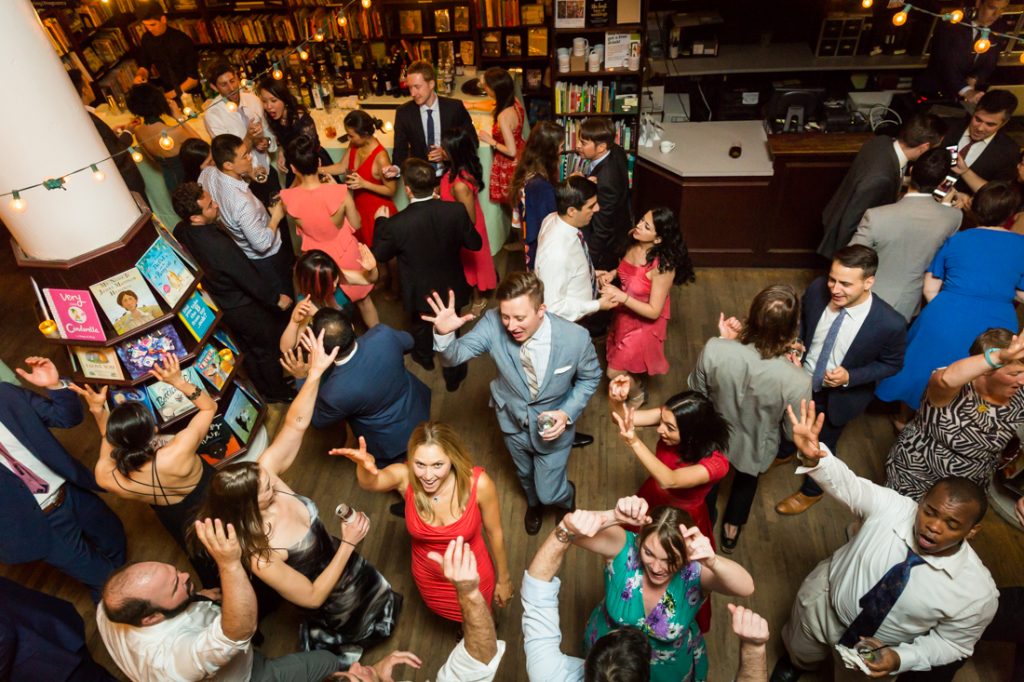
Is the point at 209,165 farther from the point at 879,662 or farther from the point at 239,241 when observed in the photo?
the point at 879,662

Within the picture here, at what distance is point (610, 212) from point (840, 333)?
1839 mm

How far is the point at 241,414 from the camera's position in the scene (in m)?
3.90

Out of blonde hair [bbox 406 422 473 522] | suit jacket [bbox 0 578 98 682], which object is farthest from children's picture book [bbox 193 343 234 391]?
blonde hair [bbox 406 422 473 522]

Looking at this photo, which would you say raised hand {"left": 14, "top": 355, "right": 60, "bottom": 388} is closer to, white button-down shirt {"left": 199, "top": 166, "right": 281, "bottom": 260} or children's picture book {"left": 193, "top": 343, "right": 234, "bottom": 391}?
children's picture book {"left": 193, "top": 343, "right": 234, "bottom": 391}

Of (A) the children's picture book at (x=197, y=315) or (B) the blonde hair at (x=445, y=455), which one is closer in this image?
(B) the blonde hair at (x=445, y=455)

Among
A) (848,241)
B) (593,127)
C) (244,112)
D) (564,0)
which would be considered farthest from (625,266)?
(244,112)

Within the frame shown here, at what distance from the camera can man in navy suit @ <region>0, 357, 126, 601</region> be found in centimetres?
292

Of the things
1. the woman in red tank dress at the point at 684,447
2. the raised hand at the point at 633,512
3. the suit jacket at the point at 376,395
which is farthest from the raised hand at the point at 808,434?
the suit jacket at the point at 376,395

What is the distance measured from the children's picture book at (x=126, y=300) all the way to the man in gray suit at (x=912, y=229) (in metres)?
3.94

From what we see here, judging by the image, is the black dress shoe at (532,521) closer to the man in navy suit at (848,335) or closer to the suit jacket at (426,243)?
the suit jacket at (426,243)

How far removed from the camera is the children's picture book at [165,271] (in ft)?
10.9

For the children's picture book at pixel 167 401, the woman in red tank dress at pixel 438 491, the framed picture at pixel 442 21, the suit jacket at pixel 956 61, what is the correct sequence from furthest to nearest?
the framed picture at pixel 442 21 < the suit jacket at pixel 956 61 < the children's picture book at pixel 167 401 < the woman in red tank dress at pixel 438 491

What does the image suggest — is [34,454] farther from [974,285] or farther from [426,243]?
[974,285]

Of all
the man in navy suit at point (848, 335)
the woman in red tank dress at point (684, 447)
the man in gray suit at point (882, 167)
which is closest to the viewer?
the woman in red tank dress at point (684, 447)
